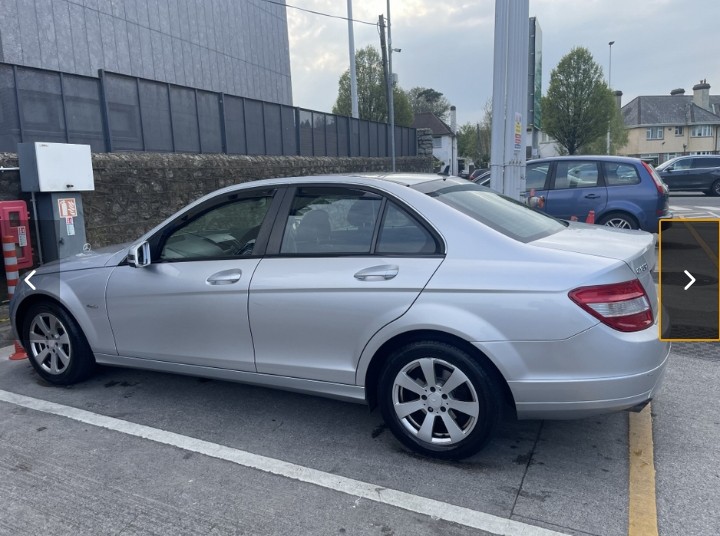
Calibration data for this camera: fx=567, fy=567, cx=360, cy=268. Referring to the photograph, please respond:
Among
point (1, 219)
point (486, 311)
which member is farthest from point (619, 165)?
point (1, 219)

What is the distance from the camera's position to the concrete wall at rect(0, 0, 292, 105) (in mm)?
15031

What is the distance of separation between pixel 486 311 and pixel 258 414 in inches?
73.1

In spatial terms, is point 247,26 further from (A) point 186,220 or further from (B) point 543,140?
(B) point 543,140

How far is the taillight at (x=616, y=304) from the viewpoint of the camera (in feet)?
9.21

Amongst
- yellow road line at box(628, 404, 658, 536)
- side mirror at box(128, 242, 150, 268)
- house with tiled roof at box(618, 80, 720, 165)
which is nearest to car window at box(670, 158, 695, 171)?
yellow road line at box(628, 404, 658, 536)

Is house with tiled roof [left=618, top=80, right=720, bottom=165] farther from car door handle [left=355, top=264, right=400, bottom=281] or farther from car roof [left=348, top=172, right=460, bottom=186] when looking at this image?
car door handle [left=355, top=264, right=400, bottom=281]

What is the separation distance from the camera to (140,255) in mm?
3955

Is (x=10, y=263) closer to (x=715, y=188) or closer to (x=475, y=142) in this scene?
(x=715, y=188)

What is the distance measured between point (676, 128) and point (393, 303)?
221 feet

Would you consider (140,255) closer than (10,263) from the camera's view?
Yes

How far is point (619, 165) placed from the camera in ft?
30.0

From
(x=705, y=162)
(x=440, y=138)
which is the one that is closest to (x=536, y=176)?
(x=705, y=162)

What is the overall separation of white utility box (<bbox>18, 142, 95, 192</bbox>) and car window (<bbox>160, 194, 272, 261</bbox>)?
4351 mm

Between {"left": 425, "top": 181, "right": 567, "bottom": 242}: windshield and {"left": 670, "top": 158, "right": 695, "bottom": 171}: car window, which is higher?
{"left": 670, "top": 158, "right": 695, "bottom": 171}: car window
